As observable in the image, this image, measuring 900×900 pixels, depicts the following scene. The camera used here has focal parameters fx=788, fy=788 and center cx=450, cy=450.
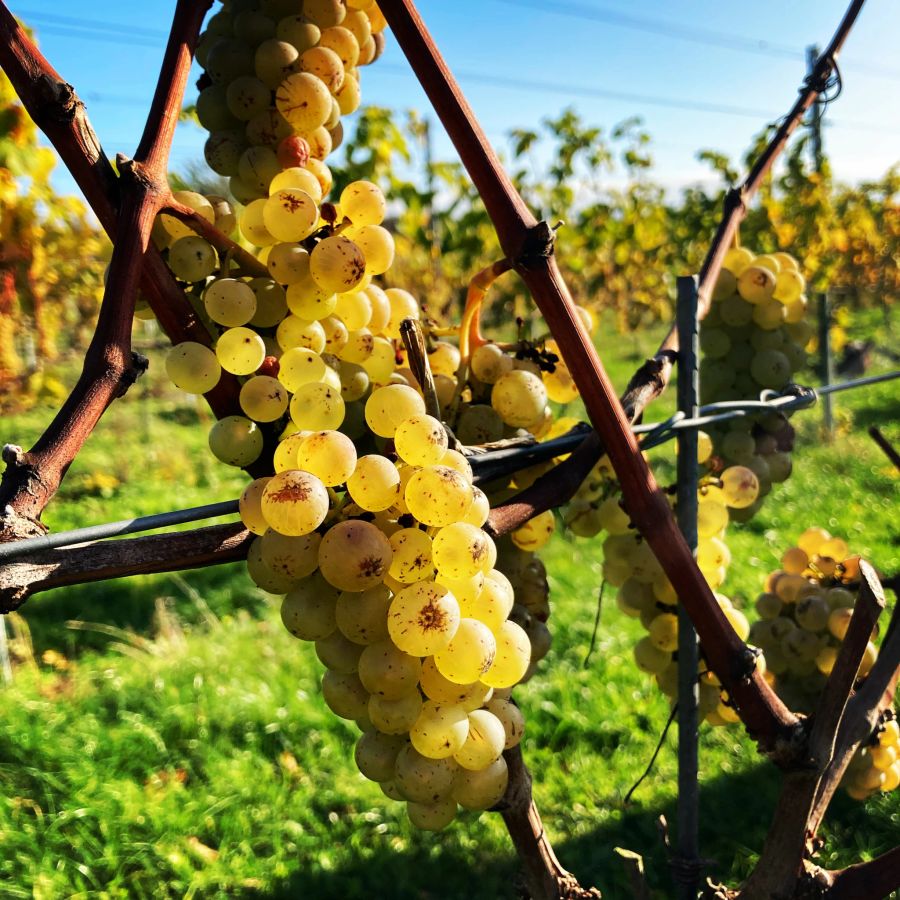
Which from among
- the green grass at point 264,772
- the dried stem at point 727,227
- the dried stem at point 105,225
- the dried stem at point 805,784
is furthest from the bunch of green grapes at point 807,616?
the dried stem at point 105,225

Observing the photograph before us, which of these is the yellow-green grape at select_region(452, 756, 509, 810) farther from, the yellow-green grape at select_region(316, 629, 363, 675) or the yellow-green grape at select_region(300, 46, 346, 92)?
the yellow-green grape at select_region(300, 46, 346, 92)

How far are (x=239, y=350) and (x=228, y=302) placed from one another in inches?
2.3

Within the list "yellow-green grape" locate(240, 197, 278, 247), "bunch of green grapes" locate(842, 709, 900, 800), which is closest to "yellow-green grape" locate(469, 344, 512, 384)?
"yellow-green grape" locate(240, 197, 278, 247)

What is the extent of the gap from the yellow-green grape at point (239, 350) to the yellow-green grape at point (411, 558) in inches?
9.5

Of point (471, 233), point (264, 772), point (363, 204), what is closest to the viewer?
point (363, 204)

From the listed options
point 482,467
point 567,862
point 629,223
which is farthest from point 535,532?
point 629,223

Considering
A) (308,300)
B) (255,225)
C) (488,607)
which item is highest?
(255,225)

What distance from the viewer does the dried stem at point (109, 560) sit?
708mm

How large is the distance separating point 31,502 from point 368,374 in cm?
54

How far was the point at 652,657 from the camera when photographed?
5.21 ft

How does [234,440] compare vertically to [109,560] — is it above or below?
above

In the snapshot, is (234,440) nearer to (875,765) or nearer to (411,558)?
(411,558)

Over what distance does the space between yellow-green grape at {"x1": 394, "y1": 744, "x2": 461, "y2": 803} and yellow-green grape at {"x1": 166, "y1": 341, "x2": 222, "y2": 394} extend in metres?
0.52

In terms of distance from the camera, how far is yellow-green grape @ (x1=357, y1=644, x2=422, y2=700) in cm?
91
